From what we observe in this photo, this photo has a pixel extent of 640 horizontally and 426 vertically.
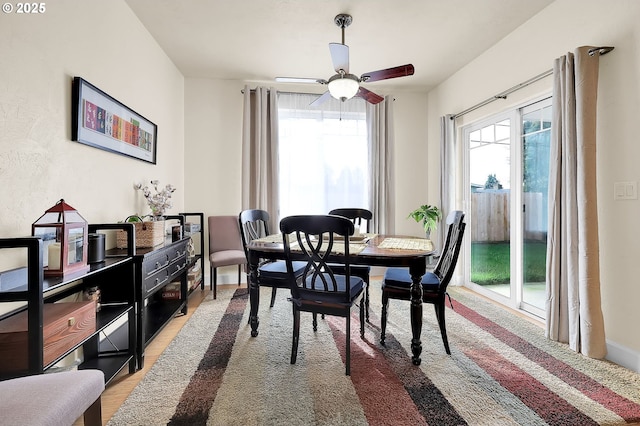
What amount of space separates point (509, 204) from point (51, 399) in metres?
3.69

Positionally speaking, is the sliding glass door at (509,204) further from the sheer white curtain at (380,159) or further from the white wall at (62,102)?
the white wall at (62,102)

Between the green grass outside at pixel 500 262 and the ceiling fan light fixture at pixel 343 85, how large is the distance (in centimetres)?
230

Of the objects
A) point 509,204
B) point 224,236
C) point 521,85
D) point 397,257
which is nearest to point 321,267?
point 397,257

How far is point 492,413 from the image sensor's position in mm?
1498

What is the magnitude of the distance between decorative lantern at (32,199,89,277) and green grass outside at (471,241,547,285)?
11.7 feet

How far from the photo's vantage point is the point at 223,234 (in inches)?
150

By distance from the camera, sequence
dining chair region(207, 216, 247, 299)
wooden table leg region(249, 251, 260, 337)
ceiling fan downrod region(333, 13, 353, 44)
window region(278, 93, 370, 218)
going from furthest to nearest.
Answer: window region(278, 93, 370, 218)
dining chair region(207, 216, 247, 299)
ceiling fan downrod region(333, 13, 353, 44)
wooden table leg region(249, 251, 260, 337)

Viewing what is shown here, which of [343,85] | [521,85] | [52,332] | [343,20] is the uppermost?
[343,20]

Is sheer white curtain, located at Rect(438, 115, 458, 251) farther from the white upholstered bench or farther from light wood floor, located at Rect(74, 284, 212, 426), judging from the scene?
the white upholstered bench

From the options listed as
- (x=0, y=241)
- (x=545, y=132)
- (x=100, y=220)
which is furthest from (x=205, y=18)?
(x=545, y=132)

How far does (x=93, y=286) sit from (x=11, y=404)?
3.73 feet

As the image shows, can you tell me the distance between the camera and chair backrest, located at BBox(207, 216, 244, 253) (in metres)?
3.77

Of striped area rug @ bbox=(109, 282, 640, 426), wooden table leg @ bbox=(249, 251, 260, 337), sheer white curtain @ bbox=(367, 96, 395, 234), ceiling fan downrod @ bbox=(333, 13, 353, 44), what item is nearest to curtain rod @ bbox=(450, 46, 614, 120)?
sheer white curtain @ bbox=(367, 96, 395, 234)

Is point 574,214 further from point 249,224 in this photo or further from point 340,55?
point 249,224
